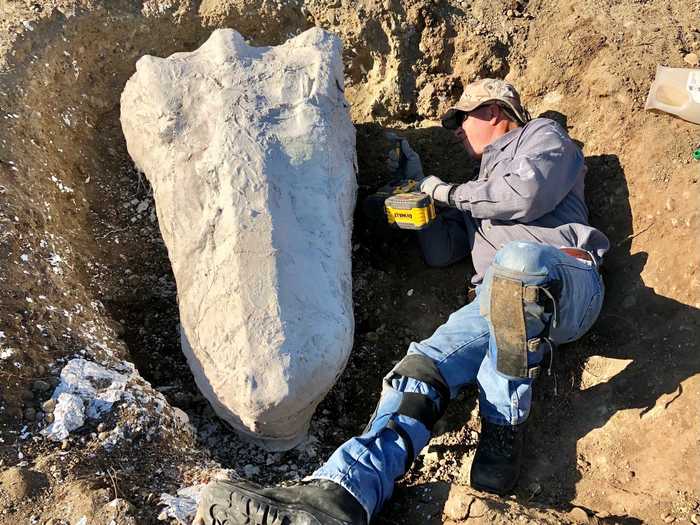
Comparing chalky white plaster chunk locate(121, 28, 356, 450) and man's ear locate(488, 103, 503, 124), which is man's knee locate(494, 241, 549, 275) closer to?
chalky white plaster chunk locate(121, 28, 356, 450)

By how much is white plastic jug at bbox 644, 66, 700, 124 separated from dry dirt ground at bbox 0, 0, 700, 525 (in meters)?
0.06

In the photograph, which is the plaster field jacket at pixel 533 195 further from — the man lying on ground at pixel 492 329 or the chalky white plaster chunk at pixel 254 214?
the chalky white plaster chunk at pixel 254 214

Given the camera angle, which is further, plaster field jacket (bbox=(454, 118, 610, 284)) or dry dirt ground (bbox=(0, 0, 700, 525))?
plaster field jacket (bbox=(454, 118, 610, 284))

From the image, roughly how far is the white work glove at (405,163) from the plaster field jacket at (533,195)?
1.66 ft

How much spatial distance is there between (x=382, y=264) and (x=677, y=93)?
1.84 meters

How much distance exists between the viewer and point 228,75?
118 inches

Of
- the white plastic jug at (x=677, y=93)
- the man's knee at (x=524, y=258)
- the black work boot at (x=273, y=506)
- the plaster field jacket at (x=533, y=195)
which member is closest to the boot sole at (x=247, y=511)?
the black work boot at (x=273, y=506)

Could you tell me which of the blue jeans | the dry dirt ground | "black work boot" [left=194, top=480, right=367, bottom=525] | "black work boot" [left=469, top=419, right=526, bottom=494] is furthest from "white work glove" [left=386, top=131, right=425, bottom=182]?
"black work boot" [left=194, top=480, right=367, bottom=525]

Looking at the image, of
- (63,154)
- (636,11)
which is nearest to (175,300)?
(63,154)

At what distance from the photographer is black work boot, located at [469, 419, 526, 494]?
8.68 ft

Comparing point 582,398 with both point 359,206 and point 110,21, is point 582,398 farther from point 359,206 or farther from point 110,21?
point 110,21

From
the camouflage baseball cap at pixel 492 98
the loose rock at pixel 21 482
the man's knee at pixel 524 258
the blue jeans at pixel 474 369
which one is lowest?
the blue jeans at pixel 474 369

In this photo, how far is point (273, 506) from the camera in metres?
2.13

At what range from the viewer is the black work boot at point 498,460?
2645 millimetres
